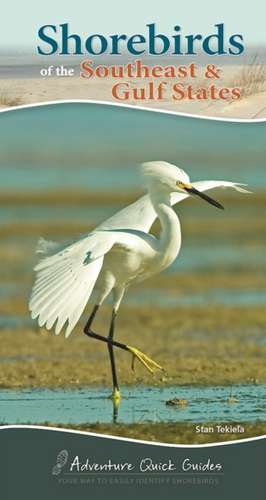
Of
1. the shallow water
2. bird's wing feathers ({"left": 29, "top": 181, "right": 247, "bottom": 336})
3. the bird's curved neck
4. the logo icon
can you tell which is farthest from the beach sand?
the logo icon

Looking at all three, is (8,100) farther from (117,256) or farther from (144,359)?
(144,359)

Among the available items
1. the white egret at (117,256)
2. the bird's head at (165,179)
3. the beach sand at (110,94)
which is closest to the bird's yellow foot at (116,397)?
the white egret at (117,256)

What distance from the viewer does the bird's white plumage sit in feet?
30.1

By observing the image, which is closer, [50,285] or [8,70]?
[50,285]

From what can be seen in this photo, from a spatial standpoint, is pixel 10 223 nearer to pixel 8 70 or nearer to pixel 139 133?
pixel 139 133

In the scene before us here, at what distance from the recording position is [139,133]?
13.7m

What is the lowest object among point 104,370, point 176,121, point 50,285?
point 104,370

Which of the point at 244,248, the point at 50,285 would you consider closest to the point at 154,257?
the point at 50,285

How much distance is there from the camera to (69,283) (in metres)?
9.19

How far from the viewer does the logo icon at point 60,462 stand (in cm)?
975

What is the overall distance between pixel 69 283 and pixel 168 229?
1050mm

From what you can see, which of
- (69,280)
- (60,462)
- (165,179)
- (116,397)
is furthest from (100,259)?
(60,462)

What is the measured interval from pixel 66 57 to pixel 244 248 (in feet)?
19.4

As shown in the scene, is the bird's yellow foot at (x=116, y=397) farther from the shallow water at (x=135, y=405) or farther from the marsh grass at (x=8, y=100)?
the marsh grass at (x=8, y=100)
